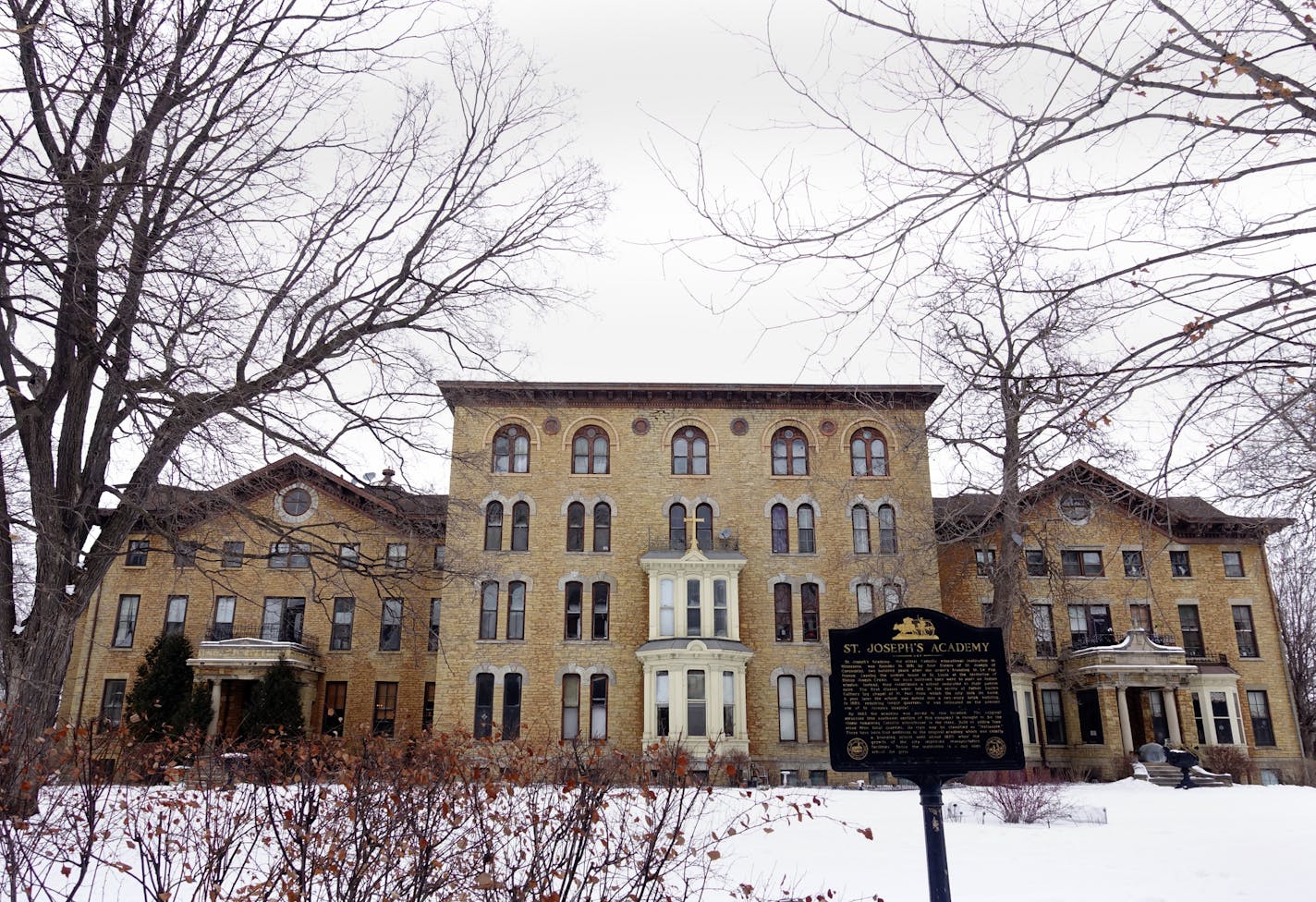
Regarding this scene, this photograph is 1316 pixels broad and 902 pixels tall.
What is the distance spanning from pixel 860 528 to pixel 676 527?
7043mm

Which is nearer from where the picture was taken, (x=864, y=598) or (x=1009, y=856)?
(x=1009, y=856)

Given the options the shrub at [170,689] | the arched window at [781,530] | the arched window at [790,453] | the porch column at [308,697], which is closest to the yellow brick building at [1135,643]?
the arched window at [790,453]

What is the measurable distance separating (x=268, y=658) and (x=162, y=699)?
3540 millimetres

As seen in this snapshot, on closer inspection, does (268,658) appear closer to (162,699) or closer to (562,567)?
(162,699)

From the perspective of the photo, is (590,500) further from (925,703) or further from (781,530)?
(925,703)

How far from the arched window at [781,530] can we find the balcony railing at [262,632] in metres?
17.9

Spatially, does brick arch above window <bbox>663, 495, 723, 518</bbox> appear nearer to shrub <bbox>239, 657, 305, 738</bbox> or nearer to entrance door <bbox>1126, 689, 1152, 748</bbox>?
shrub <bbox>239, 657, 305, 738</bbox>

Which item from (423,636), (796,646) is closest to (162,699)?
(423,636)

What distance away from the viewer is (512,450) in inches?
1492

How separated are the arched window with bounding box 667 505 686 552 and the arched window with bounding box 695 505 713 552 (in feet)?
1.73

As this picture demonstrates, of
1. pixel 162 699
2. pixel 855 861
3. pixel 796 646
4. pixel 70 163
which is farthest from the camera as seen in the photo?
pixel 796 646

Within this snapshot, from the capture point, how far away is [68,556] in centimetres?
1221

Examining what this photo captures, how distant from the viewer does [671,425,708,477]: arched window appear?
3778 cm

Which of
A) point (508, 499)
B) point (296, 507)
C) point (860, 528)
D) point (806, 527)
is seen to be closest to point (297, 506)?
point (296, 507)
